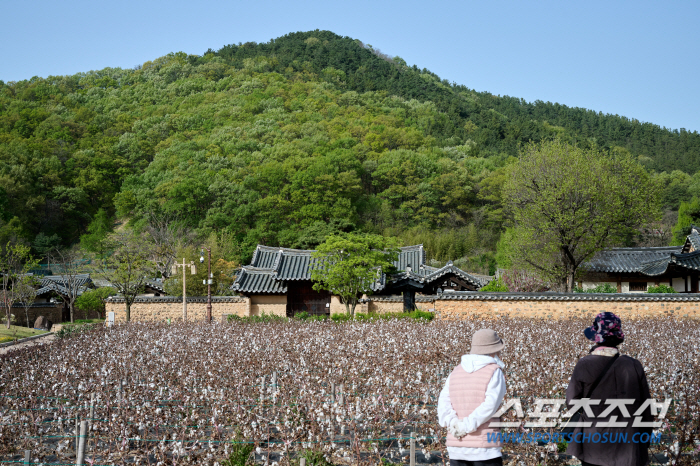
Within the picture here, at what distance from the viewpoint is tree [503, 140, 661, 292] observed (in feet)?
72.9

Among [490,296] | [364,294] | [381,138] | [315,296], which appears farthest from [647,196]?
[381,138]

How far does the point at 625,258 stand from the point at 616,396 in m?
29.6

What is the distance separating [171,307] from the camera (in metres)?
26.1

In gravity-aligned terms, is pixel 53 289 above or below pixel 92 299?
above

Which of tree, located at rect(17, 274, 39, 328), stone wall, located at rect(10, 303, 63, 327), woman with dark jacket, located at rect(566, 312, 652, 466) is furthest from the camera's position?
stone wall, located at rect(10, 303, 63, 327)

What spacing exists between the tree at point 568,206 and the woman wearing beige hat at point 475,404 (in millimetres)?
19864

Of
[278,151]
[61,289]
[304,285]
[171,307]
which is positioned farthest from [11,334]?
[278,151]

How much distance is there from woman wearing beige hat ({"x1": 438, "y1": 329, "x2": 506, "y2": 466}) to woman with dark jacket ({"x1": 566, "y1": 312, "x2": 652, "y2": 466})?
0.51m

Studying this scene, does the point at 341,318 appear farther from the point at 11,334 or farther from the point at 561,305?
the point at 11,334

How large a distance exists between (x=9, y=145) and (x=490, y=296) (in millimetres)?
59108

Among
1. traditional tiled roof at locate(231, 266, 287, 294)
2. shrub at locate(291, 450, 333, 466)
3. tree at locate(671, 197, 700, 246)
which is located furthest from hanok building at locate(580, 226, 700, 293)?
shrub at locate(291, 450, 333, 466)

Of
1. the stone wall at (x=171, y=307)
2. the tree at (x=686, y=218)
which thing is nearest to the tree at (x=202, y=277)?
Answer: the stone wall at (x=171, y=307)

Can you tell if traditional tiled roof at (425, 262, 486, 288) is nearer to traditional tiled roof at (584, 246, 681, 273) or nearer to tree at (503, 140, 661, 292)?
tree at (503, 140, 661, 292)

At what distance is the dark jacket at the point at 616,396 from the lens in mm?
3283
